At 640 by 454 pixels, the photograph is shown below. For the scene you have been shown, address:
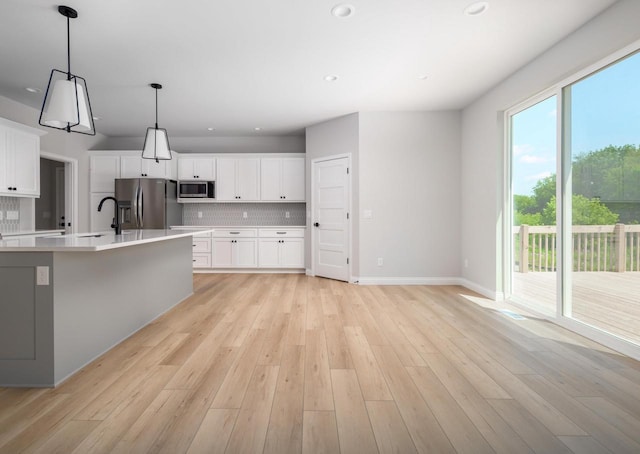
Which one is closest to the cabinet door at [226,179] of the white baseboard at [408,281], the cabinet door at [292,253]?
the cabinet door at [292,253]

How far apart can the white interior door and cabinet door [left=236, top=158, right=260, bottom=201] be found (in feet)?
3.86

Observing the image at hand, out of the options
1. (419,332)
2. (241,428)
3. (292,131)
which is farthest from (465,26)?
(292,131)

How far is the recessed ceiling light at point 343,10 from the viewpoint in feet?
8.41

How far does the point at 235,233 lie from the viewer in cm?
618

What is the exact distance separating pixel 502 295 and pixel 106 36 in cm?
493

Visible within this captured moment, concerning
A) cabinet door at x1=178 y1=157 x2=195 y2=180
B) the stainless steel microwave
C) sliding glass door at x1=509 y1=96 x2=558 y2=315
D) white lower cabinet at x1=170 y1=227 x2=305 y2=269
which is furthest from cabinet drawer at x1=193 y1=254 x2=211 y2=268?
sliding glass door at x1=509 y1=96 x2=558 y2=315

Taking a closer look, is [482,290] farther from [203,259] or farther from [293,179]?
[203,259]

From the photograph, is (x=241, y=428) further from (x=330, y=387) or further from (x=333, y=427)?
(x=330, y=387)

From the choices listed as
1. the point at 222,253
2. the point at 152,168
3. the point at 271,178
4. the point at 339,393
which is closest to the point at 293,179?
the point at 271,178

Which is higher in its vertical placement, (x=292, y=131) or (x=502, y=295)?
(x=292, y=131)

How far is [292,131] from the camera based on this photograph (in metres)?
6.29

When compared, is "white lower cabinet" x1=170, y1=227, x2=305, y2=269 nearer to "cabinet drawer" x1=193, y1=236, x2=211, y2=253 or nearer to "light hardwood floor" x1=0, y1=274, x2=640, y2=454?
"cabinet drawer" x1=193, y1=236, x2=211, y2=253

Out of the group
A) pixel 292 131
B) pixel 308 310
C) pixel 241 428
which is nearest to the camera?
pixel 241 428

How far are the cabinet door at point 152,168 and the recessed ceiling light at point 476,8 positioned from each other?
207 inches
